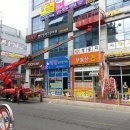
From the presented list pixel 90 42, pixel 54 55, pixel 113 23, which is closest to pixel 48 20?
pixel 54 55

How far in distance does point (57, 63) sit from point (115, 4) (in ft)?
31.2

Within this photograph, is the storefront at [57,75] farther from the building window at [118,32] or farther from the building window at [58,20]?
the building window at [118,32]

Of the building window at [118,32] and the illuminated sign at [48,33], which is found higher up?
the illuminated sign at [48,33]

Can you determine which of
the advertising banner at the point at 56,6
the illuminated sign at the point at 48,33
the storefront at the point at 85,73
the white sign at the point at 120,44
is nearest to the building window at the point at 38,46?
the illuminated sign at the point at 48,33

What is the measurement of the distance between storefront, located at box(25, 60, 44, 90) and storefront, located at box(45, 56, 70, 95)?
42.1 inches

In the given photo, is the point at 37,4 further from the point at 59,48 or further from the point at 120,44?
the point at 120,44

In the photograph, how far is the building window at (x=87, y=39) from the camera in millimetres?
26098

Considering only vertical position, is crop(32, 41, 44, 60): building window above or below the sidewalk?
above

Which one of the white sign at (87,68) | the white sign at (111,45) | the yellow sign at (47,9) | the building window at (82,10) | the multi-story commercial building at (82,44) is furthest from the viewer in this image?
the yellow sign at (47,9)

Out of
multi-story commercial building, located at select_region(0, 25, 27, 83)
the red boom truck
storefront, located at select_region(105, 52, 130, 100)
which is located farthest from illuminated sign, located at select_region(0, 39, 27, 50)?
storefront, located at select_region(105, 52, 130, 100)

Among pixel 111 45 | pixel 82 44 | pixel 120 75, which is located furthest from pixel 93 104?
pixel 82 44

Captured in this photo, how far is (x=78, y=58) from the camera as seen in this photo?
26859 millimetres

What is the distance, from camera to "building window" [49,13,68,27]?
30.2 m

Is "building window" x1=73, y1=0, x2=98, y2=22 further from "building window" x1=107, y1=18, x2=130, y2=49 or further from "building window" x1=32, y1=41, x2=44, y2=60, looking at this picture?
"building window" x1=32, y1=41, x2=44, y2=60
